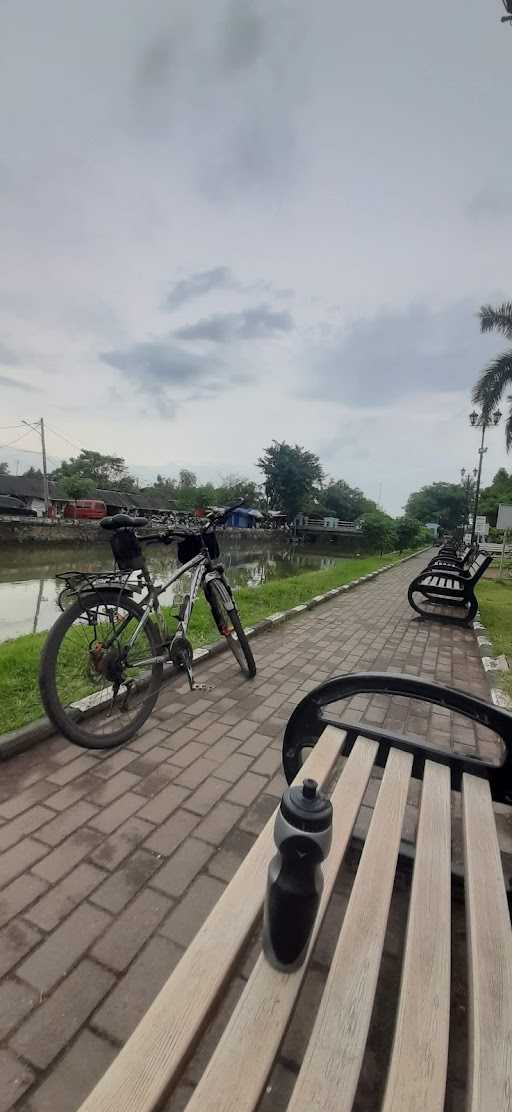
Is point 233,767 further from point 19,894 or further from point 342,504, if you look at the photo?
point 342,504

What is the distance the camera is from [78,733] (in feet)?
7.37

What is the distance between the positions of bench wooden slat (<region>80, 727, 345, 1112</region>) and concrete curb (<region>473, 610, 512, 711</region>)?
7.32 feet

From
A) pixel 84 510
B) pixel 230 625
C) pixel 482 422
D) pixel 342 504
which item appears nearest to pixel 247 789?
pixel 230 625

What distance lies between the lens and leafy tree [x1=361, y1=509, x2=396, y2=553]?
2256 cm

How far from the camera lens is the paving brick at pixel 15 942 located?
1354 millimetres

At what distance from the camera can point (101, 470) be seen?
59938 millimetres

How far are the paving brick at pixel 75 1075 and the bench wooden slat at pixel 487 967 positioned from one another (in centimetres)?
91

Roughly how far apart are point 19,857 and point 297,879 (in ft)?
4.39

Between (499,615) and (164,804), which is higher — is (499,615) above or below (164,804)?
below

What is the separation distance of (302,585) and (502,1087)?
8502 mm

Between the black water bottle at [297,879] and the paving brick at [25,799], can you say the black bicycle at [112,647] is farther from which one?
the black water bottle at [297,879]

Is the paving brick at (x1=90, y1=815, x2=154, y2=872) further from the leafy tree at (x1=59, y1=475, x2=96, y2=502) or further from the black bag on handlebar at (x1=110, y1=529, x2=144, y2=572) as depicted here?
the leafy tree at (x1=59, y1=475, x2=96, y2=502)

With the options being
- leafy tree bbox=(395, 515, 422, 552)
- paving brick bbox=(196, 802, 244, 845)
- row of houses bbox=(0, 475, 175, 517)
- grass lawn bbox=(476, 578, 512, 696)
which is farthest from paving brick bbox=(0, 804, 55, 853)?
row of houses bbox=(0, 475, 175, 517)

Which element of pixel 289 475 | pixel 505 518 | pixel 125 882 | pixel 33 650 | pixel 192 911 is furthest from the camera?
pixel 289 475
